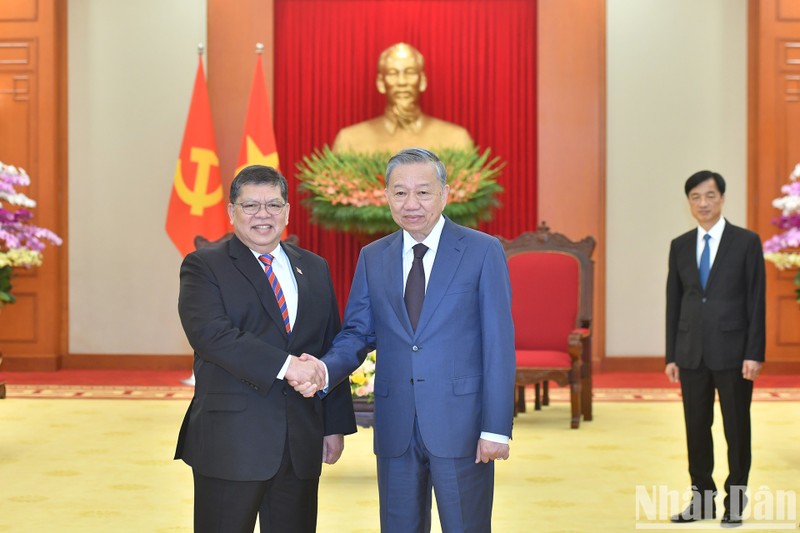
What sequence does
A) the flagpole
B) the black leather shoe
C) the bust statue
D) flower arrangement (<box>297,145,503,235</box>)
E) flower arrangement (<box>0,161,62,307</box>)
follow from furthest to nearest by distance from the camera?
the bust statue → the flagpole → flower arrangement (<box>297,145,503,235</box>) → flower arrangement (<box>0,161,62,307</box>) → the black leather shoe

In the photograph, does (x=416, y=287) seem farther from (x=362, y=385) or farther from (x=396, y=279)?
(x=362, y=385)

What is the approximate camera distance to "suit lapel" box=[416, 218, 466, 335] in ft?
9.48

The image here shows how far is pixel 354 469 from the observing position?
5633 millimetres

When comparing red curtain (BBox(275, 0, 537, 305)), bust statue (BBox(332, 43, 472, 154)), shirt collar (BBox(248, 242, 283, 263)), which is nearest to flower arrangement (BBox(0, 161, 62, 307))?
bust statue (BBox(332, 43, 472, 154))

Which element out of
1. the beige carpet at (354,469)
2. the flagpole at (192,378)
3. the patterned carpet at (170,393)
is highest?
the flagpole at (192,378)

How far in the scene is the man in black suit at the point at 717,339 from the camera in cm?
446

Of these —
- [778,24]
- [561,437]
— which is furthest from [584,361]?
→ [778,24]

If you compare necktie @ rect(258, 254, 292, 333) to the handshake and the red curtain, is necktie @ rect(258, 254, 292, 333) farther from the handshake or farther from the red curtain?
the red curtain

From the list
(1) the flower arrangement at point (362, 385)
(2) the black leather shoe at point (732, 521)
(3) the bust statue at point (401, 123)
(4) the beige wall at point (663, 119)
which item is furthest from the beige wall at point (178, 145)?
(2) the black leather shoe at point (732, 521)

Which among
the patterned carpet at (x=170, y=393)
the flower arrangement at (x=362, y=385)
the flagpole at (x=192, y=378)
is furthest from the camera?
the flagpole at (x=192, y=378)

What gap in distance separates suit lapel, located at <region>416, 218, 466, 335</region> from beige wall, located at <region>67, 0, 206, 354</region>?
22.9 ft

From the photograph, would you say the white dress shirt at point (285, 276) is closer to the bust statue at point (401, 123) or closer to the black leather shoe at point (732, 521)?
the black leather shoe at point (732, 521)

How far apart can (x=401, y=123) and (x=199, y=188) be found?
180 cm

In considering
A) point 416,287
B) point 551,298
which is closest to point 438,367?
point 416,287
